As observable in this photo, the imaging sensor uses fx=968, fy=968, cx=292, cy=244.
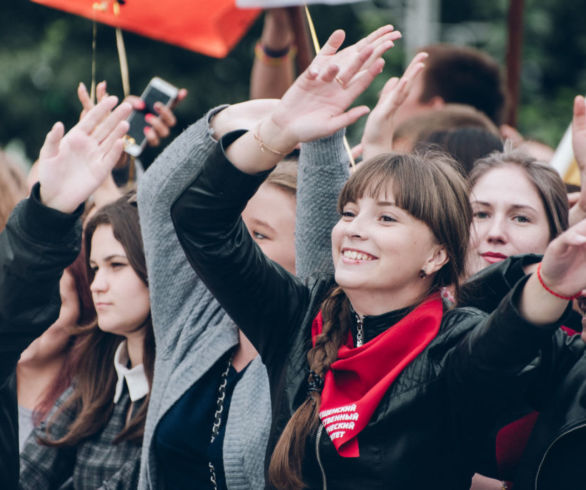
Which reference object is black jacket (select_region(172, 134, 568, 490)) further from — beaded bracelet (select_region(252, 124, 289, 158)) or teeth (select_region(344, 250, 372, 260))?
teeth (select_region(344, 250, 372, 260))

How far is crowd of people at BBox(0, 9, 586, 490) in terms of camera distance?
2.12 meters

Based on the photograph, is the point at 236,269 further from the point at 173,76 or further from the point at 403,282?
the point at 173,76

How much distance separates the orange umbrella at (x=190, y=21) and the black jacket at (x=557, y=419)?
7.14 feet

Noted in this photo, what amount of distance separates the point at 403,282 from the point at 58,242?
0.83 meters

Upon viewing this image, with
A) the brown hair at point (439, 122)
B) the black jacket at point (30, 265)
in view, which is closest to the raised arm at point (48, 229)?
the black jacket at point (30, 265)

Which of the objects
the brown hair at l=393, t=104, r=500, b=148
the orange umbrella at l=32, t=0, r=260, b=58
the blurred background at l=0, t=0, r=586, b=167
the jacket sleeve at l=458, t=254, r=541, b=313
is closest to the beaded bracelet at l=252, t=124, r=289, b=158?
the jacket sleeve at l=458, t=254, r=541, b=313

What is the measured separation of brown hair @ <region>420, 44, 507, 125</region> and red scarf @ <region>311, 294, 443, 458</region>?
247 centimetres

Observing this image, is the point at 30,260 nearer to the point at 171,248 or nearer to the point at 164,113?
the point at 171,248

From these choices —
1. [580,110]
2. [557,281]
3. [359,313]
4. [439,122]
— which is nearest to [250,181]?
[359,313]

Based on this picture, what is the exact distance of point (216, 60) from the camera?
9547mm

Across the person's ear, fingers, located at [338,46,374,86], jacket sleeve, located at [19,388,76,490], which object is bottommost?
jacket sleeve, located at [19,388,76,490]

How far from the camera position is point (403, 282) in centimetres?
234

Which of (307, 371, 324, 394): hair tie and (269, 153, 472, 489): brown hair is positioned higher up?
(269, 153, 472, 489): brown hair

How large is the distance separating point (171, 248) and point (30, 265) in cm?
56
